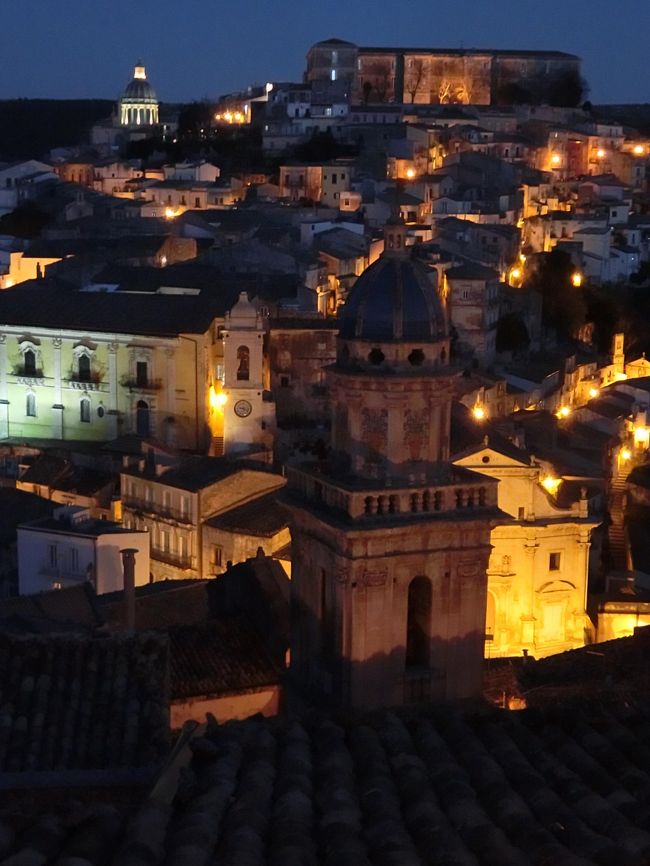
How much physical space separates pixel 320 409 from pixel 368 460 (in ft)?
76.0

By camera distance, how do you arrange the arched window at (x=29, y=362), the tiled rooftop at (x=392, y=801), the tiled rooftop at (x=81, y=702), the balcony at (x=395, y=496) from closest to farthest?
the tiled rooftop at (x=392, y=801)
the tiled rooftop at (x=81, y=702)
the balcony at (x=395, y=496)
the arched window at (x=29, y=362)

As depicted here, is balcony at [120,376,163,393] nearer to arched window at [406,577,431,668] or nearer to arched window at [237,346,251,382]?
arched window at [237,346,251,382]

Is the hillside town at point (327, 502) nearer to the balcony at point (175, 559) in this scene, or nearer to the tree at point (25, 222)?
the balcony at point (175, 559)

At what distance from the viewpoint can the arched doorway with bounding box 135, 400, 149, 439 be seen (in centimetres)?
3838

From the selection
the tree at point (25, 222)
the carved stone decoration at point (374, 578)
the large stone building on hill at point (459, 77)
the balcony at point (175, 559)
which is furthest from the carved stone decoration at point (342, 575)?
the large stone building on hill at point (459, 77)

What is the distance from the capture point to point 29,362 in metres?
40.3

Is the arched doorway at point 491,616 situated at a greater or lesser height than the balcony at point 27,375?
lesser

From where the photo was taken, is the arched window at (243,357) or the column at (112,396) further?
the column at (112,396)

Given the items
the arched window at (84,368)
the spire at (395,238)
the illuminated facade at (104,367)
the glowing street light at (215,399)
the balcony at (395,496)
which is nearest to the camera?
the balcony at (395,496)

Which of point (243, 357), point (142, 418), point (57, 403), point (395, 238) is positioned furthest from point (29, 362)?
point (395, 238)

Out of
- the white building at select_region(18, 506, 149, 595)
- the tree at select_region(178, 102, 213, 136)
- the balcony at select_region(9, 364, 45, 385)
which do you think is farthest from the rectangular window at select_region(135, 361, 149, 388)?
the tree at select_region(178, 102, 213, 136)

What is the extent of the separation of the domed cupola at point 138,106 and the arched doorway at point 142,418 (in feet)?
175

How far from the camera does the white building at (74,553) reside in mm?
26250

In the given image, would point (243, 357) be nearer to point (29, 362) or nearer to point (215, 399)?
point (215, 399)
